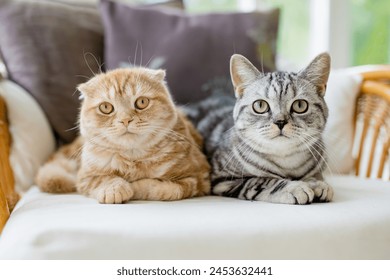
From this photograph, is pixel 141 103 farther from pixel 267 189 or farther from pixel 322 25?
pixel 322 25

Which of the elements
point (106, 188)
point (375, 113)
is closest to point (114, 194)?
point (106, 188)

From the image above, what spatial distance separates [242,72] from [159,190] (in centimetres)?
45

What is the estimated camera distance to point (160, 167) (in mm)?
1359

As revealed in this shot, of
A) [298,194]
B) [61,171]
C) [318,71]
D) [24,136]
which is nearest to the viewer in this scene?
[298,194]

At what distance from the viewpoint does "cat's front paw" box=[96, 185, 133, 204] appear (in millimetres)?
1218

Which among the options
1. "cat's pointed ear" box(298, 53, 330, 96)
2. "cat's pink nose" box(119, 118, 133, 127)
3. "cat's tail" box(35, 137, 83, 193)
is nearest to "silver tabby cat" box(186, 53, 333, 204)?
"cat's pointed ear" box(298, 53, 330, 96)

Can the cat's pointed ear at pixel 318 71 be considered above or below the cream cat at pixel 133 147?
above

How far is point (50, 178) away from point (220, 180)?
565 millimetres

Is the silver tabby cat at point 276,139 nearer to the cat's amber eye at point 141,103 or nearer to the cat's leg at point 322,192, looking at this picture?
the cat's leg at point 322,192

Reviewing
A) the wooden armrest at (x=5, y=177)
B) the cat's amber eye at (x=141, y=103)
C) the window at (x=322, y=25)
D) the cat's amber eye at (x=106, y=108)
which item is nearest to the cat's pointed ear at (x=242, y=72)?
the cat's amber eye at (x=141, y=103)

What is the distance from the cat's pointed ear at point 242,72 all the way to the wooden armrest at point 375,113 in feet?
2.01

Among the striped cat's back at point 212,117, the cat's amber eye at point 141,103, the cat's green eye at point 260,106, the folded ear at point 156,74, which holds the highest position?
the folded ear at point 156,74

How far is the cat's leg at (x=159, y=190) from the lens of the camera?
1.28 meters

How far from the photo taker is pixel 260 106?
1.30 metres
